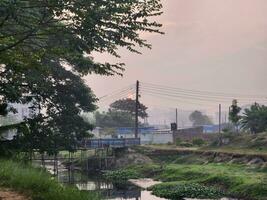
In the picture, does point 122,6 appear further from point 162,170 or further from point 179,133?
point 179,133

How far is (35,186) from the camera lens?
1638 cm

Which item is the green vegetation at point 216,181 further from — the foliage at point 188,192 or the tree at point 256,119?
the tree at point 256,119

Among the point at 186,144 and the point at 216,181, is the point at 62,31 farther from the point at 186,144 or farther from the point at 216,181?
the point at 186,144

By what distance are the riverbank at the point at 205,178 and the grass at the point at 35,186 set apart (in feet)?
71.5

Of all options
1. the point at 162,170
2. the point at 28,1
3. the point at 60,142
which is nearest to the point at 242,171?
the point at 162,170

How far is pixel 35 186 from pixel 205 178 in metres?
30.1

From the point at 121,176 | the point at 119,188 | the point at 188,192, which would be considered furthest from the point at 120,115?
the point at 188,192

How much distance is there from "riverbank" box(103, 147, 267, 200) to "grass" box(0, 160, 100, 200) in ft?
71.5

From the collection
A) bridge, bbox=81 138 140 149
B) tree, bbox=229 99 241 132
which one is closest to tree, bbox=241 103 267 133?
tree, bbox=229 99 241 132

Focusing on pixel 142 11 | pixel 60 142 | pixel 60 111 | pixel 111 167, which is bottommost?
pixel 111 167

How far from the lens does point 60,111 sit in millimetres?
45906

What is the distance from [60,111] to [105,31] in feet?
90.3

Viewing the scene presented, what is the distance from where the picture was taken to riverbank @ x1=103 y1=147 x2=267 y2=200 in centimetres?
3738

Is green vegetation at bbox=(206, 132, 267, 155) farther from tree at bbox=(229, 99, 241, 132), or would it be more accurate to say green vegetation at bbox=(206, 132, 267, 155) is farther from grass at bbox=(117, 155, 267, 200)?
grass at bbox=(117, 155, 267, 200)
